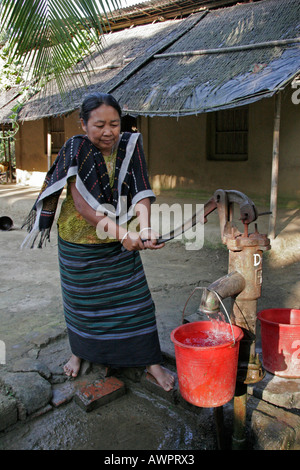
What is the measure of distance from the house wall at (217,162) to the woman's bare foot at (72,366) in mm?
4701

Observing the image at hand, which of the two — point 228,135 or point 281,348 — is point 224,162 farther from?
point 281,348

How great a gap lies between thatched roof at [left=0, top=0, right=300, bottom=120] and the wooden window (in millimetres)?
1569

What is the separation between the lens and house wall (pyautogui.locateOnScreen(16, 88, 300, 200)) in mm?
7312

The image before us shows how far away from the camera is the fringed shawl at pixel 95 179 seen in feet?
7.18

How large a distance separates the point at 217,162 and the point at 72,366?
640 centimetres

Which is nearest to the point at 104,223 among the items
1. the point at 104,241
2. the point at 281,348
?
the point at 104,241

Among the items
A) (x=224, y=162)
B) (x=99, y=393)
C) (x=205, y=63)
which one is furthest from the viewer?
(x=224, y=162)

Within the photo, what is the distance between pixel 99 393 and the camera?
234cm

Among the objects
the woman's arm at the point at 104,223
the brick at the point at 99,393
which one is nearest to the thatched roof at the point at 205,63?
the woman's arm at the point at 104,223

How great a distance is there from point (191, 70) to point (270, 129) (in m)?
2.01

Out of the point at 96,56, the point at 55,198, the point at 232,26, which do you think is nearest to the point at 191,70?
the point at 232,26

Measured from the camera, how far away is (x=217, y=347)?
5.44 ft

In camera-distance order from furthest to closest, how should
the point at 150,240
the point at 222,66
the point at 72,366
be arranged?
the point at 222,66 → the point at 72,366 → the point at 150,240

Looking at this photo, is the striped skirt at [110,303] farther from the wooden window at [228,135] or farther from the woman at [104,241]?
the wooden window at [228,135]
